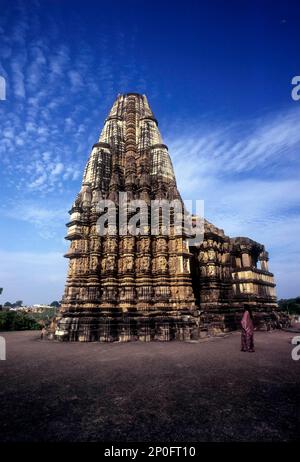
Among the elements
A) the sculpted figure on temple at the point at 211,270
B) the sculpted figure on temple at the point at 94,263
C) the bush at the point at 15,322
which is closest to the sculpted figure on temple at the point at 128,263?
the sculpted figure on temple at the point at 94,263

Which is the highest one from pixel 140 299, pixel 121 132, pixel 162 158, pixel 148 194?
pixel 121 132

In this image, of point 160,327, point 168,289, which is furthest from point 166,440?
point 168,289

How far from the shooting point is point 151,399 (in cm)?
397

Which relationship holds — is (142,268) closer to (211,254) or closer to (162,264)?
(162,264)

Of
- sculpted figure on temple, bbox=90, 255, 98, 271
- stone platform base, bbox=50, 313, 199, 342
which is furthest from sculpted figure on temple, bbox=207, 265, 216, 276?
sculpted figure on temple, bbox=90, 255, 98, 271

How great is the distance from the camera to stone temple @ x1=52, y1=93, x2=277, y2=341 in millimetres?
11055

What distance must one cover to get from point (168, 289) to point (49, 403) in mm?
8553

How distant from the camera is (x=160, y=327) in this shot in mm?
10875

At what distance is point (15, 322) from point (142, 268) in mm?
11460

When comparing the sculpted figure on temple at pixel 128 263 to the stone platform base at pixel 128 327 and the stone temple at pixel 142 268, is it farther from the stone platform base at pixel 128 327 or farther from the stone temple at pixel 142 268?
the stone platform base at pixel 128 327

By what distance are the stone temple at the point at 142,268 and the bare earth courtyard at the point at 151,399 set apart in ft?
13.0

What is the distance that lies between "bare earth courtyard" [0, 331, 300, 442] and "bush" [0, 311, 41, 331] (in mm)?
12233

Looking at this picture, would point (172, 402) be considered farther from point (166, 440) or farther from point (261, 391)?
point (261, 391)

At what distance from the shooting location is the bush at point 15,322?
17272mm
